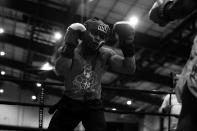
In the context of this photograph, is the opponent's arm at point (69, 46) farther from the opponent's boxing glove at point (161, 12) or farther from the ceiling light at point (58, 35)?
the ceiling light at point (58, 35)

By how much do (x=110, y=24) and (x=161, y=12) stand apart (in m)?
6.46

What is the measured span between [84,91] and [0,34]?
388 inches

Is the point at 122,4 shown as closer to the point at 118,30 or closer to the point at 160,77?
the point at 160,77

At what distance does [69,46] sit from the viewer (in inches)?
92.4

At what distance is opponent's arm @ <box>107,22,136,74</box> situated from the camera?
2318mm

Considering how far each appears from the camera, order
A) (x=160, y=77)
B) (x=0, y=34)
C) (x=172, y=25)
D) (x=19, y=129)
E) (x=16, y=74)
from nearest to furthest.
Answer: (x=19, y=129)
(x=172, y=25)
(x=160, y=77)
(x=0, y=34)
(x=16, y=74)

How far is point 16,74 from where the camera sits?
15977 mm

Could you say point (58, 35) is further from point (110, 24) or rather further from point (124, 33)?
point (124, 33)

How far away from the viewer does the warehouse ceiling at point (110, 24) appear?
784 cm

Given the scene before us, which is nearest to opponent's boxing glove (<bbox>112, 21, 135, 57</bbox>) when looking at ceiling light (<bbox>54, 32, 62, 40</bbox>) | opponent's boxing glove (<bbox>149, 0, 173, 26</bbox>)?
opponent's boxing glove (<bbox>149, 0, 173, 26</bbox>)

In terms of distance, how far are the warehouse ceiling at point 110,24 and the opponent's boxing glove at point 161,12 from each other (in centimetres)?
418

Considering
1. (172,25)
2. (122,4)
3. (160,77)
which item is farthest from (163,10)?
(160,77)

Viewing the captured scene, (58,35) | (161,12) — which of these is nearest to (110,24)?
(58,35)

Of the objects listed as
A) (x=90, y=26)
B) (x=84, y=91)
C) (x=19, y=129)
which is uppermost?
(x=90, y=26)
